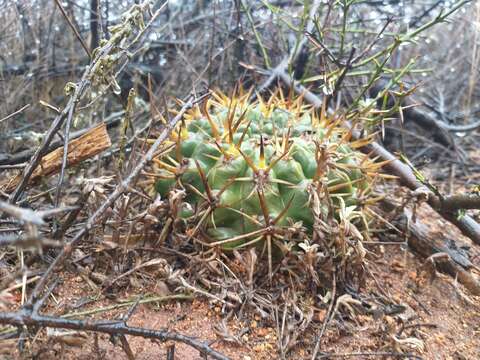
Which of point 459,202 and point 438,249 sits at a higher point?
point 459,202

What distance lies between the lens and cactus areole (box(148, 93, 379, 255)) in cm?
152

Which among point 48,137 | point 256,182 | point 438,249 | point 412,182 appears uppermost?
point 48,137

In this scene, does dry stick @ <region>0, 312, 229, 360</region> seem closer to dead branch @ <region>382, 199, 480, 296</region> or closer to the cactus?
the cactus

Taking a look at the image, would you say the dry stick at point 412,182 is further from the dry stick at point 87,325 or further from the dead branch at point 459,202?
the dry stick at point 87,325

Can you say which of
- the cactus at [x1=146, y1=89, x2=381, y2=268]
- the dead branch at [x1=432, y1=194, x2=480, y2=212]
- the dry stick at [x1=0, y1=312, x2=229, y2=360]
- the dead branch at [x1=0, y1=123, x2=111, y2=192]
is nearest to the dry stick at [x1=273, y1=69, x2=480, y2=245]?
the dead branch at [x1=432, y1=194, x2=480, y2=212]

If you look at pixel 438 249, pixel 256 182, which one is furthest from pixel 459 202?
pixel 256 182

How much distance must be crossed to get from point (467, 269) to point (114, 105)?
7.42 ft

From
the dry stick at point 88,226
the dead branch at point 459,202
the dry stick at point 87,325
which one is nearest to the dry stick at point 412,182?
the dead branch at point 459,202

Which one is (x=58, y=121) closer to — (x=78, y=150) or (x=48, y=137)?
(x=48, y=137)

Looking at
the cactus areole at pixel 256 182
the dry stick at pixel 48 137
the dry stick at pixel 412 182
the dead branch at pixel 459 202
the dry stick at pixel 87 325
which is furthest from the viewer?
the dry stick at pixel 412 182

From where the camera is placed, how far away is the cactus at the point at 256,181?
152cm

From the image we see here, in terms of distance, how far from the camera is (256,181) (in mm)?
1511

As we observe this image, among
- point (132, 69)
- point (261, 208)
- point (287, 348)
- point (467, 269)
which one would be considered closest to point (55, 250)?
point (261, 208)

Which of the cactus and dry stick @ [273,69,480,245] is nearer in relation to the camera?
the cactus
